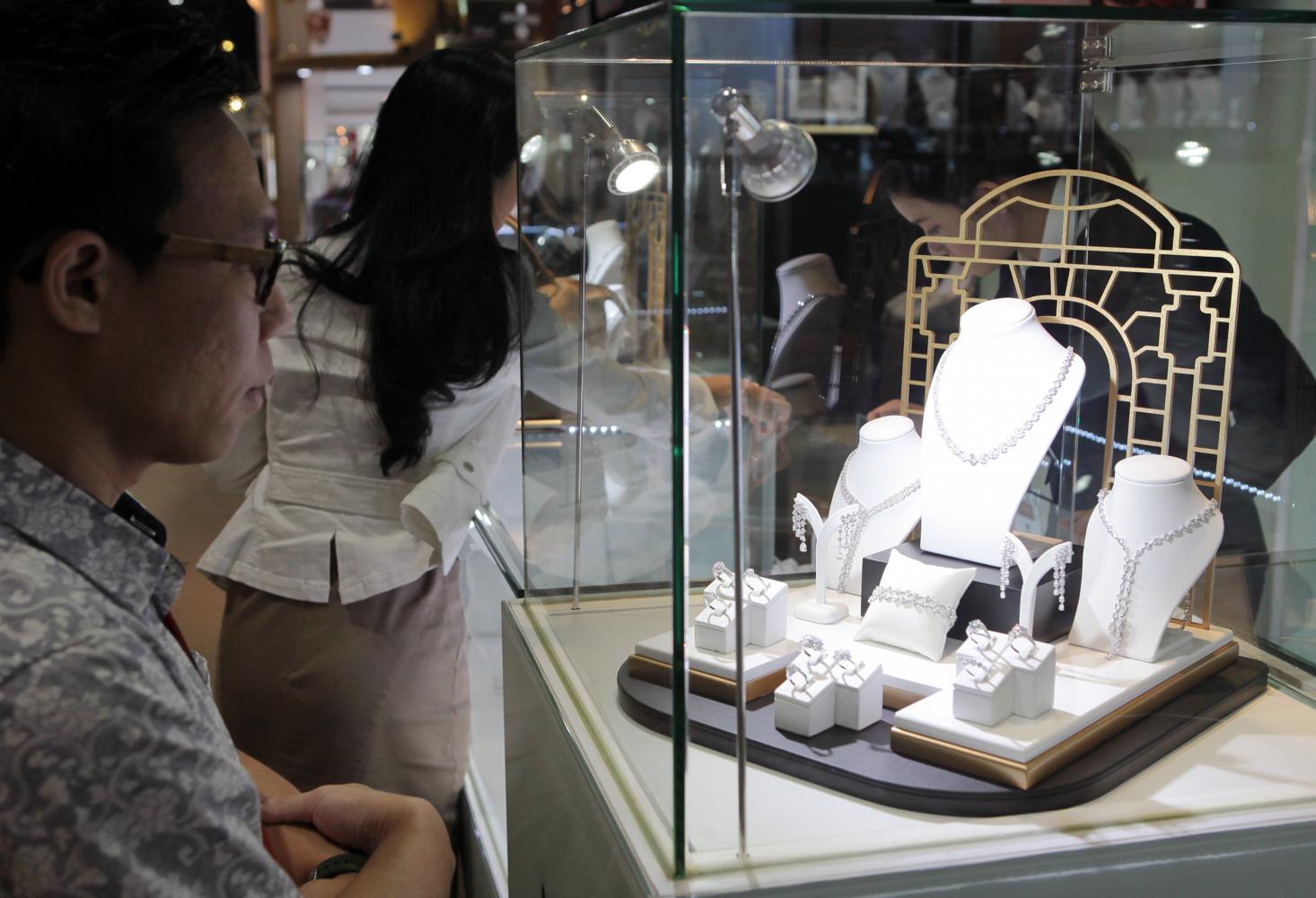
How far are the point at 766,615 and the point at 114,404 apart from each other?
2.26ft

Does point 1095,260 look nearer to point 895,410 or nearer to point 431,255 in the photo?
point 895,410

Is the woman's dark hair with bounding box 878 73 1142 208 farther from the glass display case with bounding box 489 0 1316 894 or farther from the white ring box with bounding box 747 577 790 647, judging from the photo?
the white ring box with bounding box 747 577 790 647

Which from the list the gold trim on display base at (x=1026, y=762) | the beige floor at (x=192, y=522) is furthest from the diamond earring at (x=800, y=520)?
the beige floor at (x=192, y=522)

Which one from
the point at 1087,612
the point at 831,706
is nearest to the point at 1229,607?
the point at 1087,612

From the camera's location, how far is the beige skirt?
1.80 m

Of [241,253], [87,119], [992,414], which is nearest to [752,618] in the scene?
[992,414]

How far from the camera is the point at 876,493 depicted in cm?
145

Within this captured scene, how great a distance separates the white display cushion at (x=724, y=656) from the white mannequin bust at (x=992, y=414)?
0.25m

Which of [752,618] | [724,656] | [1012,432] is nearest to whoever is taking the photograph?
[724,656]

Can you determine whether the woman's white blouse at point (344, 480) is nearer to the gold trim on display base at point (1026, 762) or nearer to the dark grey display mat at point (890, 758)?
the dark grey display mat at point (890, 758)

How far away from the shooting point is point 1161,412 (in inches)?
55.4

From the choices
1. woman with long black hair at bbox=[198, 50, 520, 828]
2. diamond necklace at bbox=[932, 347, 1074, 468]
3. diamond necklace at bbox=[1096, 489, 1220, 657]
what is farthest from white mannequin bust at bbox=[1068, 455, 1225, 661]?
woman with long black hair at bbox=[198, 50, 520, 828]

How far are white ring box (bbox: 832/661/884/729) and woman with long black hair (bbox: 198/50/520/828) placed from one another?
28.7 inches

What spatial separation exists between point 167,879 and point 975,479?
96 centimetres
